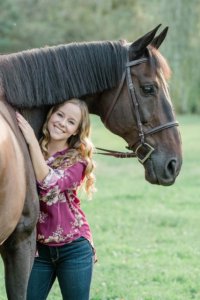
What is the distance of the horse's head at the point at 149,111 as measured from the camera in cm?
380

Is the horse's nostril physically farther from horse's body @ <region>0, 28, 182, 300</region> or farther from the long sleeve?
the long sleeve

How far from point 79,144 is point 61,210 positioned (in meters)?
0.40

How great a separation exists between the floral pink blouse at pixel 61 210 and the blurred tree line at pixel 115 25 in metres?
28.4

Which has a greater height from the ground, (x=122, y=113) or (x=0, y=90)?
(x=0, y=90)

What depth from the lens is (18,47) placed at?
1441 inches

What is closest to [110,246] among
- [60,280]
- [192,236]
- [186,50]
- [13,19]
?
[192,236]

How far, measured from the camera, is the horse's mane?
358 centimetres

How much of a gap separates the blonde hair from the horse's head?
17cm

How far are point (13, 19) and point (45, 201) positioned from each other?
1244 inches

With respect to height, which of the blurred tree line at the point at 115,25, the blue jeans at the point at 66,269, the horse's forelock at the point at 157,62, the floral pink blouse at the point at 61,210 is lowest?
the blurred tree line at the point at 115,25

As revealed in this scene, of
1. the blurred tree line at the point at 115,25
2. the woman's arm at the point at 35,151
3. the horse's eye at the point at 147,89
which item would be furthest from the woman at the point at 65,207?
the blurred tree line at the point at 115,25

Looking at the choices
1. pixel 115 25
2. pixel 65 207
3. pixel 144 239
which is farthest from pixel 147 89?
pixel 115 25

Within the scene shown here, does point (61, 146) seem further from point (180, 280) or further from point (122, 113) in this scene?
point (180, 280)

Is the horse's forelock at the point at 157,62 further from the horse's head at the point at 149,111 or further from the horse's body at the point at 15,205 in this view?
the horse's body at the point at 15,205
